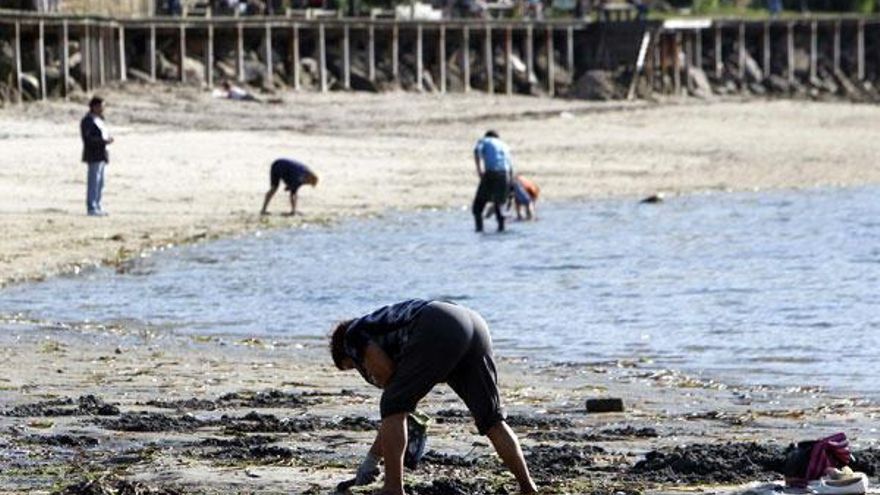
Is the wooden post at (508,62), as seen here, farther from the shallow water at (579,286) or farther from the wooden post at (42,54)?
the shallow water at (579,286)

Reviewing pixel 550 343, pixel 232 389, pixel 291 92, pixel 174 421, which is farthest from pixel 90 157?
pixel 291 92

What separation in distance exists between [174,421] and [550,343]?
255 inches

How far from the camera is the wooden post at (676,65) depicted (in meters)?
68.2

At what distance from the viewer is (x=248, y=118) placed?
43.5 m

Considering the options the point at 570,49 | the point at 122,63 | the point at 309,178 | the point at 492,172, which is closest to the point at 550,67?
the point at 570,49

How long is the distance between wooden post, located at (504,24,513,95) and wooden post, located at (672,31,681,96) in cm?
658

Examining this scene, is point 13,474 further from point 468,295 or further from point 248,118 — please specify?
point 248,118

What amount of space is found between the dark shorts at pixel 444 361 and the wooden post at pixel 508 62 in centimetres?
5101

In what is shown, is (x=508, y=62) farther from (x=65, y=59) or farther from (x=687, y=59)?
(x=65, y=59)

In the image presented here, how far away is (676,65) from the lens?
225 feet

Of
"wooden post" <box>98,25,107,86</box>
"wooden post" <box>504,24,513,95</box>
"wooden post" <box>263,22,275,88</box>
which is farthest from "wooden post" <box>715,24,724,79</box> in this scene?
"wooden post" <box>98,25,107,86</box>

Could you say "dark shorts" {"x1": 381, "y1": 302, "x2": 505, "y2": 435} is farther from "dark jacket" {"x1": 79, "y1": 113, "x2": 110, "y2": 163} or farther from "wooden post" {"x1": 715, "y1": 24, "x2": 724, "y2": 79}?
"wooden post" {"x1": 715, "y1": 24, "x2": 724, "y2": 79}

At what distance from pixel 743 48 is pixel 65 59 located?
111 ft

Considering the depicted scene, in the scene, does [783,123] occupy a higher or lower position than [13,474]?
lower
